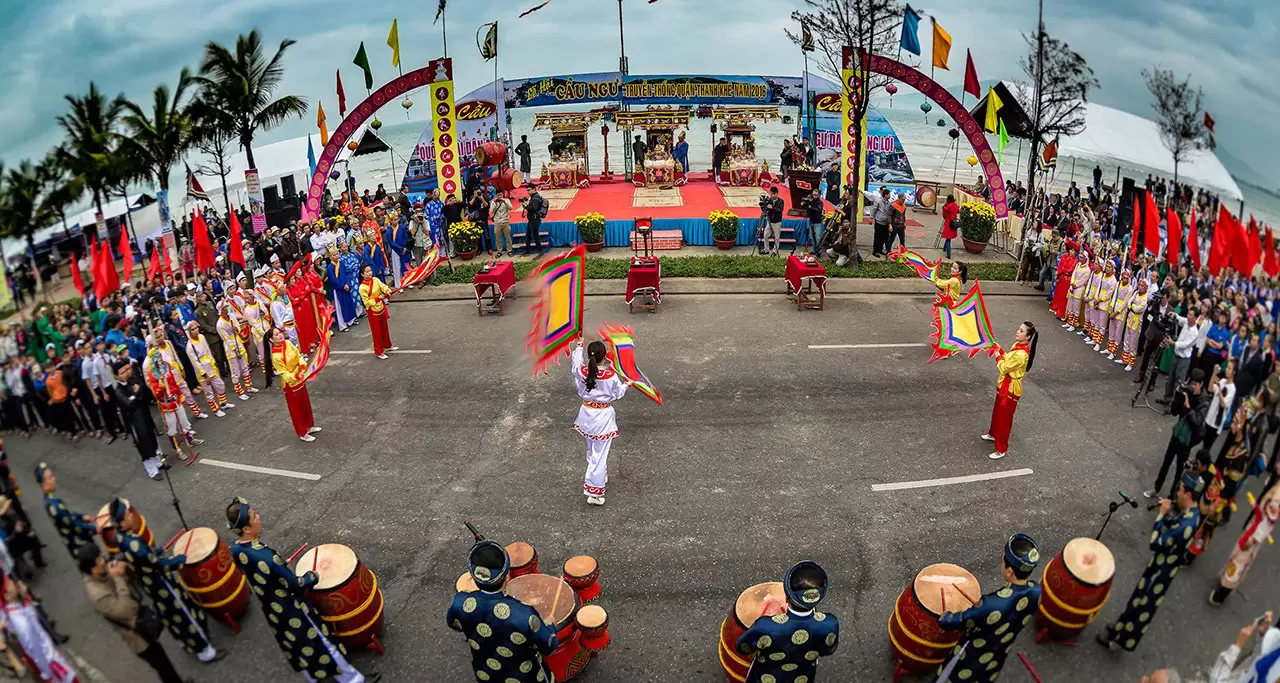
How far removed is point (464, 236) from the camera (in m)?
20.8

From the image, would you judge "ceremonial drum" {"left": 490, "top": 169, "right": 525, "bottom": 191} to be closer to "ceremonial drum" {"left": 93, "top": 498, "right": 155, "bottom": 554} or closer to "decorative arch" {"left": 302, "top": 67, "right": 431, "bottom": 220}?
"decorative arch" {"left": 302, "top": 67, "right": 431, "bottom": 220}

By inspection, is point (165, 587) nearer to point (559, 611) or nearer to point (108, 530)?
point (108, 530)

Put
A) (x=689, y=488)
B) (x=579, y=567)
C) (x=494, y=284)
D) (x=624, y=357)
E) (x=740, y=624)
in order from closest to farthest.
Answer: (x=740, y=624), (x=579, y=567), (x=624, y=357), (x=689, y=488), (x=494, y=284)

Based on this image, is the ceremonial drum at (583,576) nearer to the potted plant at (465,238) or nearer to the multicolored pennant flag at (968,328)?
the multicolored pennant flag at (968,328)

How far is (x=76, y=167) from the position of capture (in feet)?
28.0

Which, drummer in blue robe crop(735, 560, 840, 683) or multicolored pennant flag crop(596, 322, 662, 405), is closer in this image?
drummer in blue robe crop(735, 560, 840, 683)

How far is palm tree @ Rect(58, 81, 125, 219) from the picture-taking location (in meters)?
8.18

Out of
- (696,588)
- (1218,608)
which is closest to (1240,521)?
(1218,608)

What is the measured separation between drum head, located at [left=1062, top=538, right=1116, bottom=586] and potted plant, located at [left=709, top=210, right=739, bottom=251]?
15357mm

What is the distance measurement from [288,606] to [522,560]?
1975mm

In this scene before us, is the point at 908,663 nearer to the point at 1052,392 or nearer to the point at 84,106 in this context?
the point at 1052,392

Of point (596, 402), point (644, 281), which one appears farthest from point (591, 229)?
point (596, 402)

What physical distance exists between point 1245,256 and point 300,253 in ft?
60.0

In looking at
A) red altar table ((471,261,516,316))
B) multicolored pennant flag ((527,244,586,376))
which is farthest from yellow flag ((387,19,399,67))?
multicolored pennant flag ((527,244,586,376))
